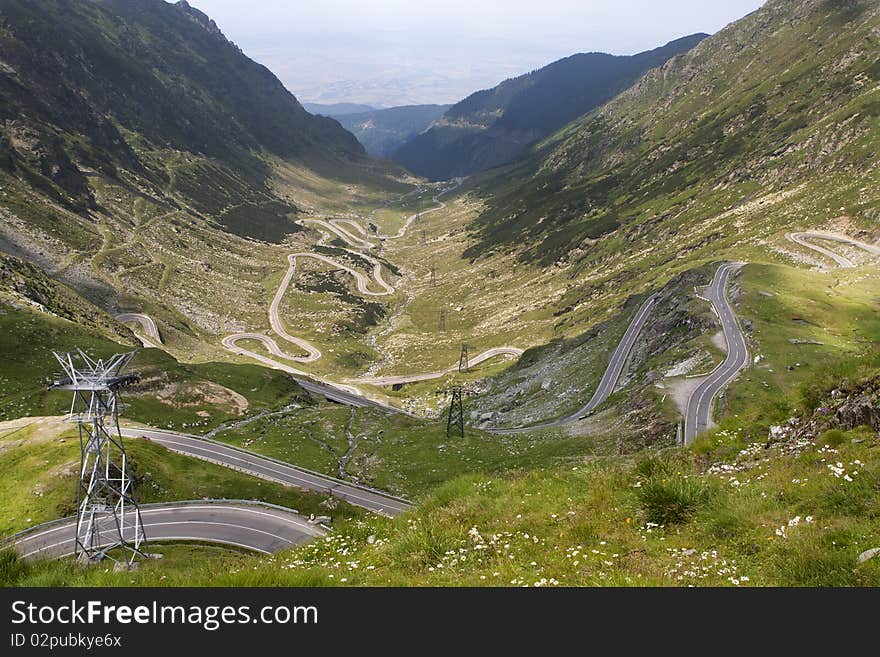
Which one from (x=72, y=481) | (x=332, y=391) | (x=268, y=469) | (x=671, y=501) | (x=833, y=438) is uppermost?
(x=833, y=438)

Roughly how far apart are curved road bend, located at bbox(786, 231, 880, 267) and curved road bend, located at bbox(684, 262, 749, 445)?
135ft

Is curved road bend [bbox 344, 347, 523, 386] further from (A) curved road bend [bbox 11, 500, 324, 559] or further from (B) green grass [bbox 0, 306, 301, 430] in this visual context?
(A) curved road bend [bbox 11, 500, 324, 559]

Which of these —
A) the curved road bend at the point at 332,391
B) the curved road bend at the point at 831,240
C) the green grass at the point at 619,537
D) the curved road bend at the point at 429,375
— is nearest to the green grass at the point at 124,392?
the curved road bend at the point at 332,391

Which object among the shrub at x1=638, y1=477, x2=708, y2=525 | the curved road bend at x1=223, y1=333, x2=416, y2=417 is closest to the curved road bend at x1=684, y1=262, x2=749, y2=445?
the shrub at x1=638, y1=477, x2=708, y2=525

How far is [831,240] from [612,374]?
73.7 metres

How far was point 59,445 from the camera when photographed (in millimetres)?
53531

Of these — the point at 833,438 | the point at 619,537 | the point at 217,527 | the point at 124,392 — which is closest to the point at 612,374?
the point at 217,527

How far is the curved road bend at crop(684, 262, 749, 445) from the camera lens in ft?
177

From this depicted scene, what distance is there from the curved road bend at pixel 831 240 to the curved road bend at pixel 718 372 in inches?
1622

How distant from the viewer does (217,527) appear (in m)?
49.1

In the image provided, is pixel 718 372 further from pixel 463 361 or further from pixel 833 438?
pixel 463 361

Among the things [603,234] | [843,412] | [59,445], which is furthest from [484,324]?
[843,412]

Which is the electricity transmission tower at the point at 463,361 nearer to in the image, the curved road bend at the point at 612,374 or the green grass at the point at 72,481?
the curved road bend at the point at 612,374

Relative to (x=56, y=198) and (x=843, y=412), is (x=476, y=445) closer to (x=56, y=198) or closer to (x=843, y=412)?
(x=843, y=412)
